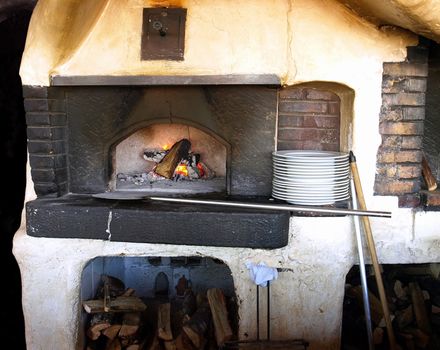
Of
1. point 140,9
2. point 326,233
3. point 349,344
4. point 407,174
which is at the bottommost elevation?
point 349,344

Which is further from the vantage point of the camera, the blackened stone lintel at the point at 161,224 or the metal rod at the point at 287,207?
the blackened stone lintel at the point at 161,224

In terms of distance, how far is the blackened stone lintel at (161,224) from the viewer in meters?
2.42

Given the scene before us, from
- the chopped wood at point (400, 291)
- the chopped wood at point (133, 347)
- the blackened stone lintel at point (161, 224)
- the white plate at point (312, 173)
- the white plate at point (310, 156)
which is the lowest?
the chopped wood at point (133, 347)

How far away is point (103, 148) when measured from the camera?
2.82m

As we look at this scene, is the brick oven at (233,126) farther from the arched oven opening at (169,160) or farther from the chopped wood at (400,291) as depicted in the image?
the chopped wood at (400,291)

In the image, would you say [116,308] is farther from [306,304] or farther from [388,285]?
[388,285]

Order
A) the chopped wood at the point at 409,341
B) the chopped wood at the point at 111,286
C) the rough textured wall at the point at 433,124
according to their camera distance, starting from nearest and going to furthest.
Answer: the chopped wood at the point at 409,341, the rough textured wall at the point at 433,124, the chopped wood at the point at 111,286

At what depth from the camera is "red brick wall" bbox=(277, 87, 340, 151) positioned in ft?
8.98

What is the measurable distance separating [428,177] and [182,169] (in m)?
1.56

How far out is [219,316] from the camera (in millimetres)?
2879

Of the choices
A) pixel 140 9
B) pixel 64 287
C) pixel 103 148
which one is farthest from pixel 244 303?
pixel 140 9

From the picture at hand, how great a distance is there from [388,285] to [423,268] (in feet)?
1.12

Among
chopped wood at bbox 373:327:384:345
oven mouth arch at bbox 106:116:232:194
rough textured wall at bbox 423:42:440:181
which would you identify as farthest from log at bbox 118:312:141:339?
rough textured wall at bbox 423:42:440:181

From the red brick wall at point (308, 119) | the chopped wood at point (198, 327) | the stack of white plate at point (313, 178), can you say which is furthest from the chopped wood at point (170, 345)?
the red brick wall at point (308, 119)
